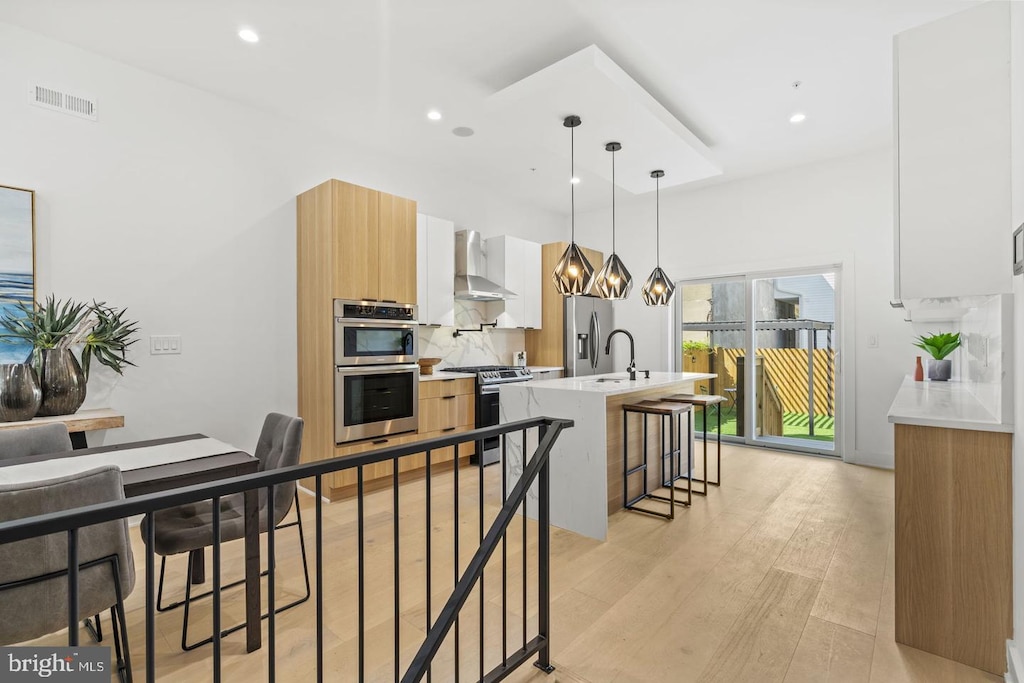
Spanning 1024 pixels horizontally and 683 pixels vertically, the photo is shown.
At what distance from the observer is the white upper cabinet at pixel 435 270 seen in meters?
4.39

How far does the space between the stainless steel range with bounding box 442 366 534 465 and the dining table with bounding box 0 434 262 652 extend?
2.70 m

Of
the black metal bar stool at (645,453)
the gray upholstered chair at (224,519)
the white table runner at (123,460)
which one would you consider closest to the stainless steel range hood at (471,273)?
the black metal bar stool at (645,453)

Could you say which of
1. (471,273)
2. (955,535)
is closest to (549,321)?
(471,273)

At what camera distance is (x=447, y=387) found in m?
4.37

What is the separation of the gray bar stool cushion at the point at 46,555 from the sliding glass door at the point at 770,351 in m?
4.92

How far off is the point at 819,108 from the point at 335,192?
3.70m

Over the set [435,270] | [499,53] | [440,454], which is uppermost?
[499,53]

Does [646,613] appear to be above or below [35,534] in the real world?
below

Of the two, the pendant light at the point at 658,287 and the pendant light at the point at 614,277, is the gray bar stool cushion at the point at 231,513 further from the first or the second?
the pendant light at the point at 658,287

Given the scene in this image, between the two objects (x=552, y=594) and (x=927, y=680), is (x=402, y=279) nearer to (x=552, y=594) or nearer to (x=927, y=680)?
(x=552, y=594)

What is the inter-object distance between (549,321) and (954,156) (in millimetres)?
4086

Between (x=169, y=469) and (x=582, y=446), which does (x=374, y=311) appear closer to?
(x=582, y=446)

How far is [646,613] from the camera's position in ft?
6.82

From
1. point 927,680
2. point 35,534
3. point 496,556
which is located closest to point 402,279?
point 496,556
